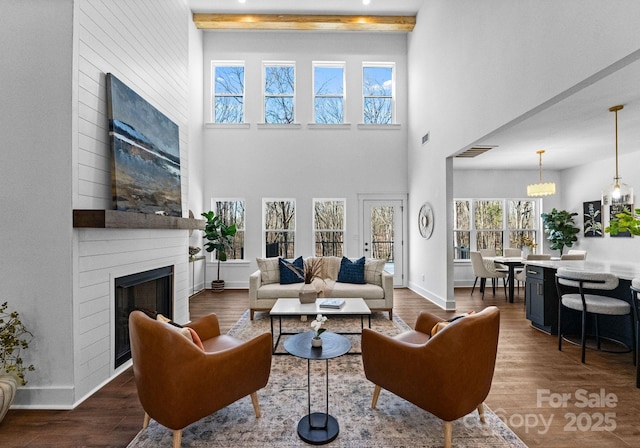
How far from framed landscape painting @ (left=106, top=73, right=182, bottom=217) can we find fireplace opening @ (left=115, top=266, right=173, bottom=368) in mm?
716

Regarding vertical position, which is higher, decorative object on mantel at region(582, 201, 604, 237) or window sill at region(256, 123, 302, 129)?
window sill at region(256, 123, 302, 129)

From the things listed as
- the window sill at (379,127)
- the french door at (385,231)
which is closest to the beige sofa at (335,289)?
the french door at (385,231)

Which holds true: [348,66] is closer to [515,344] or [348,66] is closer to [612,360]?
[515,344]

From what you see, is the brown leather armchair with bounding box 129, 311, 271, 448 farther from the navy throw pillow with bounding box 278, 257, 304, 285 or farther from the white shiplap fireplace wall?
the navy throw pillow with bounding box 278, 257, 304, 285

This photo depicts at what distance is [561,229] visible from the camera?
6.94 m

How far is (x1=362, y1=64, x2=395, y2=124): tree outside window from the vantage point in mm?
7488

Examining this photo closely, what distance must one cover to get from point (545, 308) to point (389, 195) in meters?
3.87

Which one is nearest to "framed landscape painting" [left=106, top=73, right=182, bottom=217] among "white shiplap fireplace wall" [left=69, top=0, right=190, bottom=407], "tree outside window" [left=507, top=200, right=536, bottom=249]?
"white shiplap fireplace wall" [left=69, top=0, right=190, bottom=407]

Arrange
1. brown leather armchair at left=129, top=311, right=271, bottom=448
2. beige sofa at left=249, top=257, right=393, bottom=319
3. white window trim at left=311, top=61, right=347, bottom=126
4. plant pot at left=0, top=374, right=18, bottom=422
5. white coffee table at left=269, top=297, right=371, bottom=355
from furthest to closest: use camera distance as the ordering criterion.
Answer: white window trim at left=311, top=61, right=347, bottom=126 < beige sofa at left=249, top=257, right=393, bottom=319 < white coffee table at left=269, top=297, right=371, bottom=355 < plant pot at left=0, top=374, right=18, bottom=422 < brown leather armchair at left=129, top=311, right=271, bottom=448

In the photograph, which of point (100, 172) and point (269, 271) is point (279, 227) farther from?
point (100, 172)

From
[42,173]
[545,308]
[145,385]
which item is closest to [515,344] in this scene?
[545,308]

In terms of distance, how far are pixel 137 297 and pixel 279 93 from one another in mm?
5615


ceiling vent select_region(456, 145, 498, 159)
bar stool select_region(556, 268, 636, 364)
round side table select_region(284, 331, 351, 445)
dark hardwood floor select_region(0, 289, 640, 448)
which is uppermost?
ceiling vent select_region(456, 145, 498, 159)

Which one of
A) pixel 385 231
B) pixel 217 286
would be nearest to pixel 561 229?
pixel 385 231
